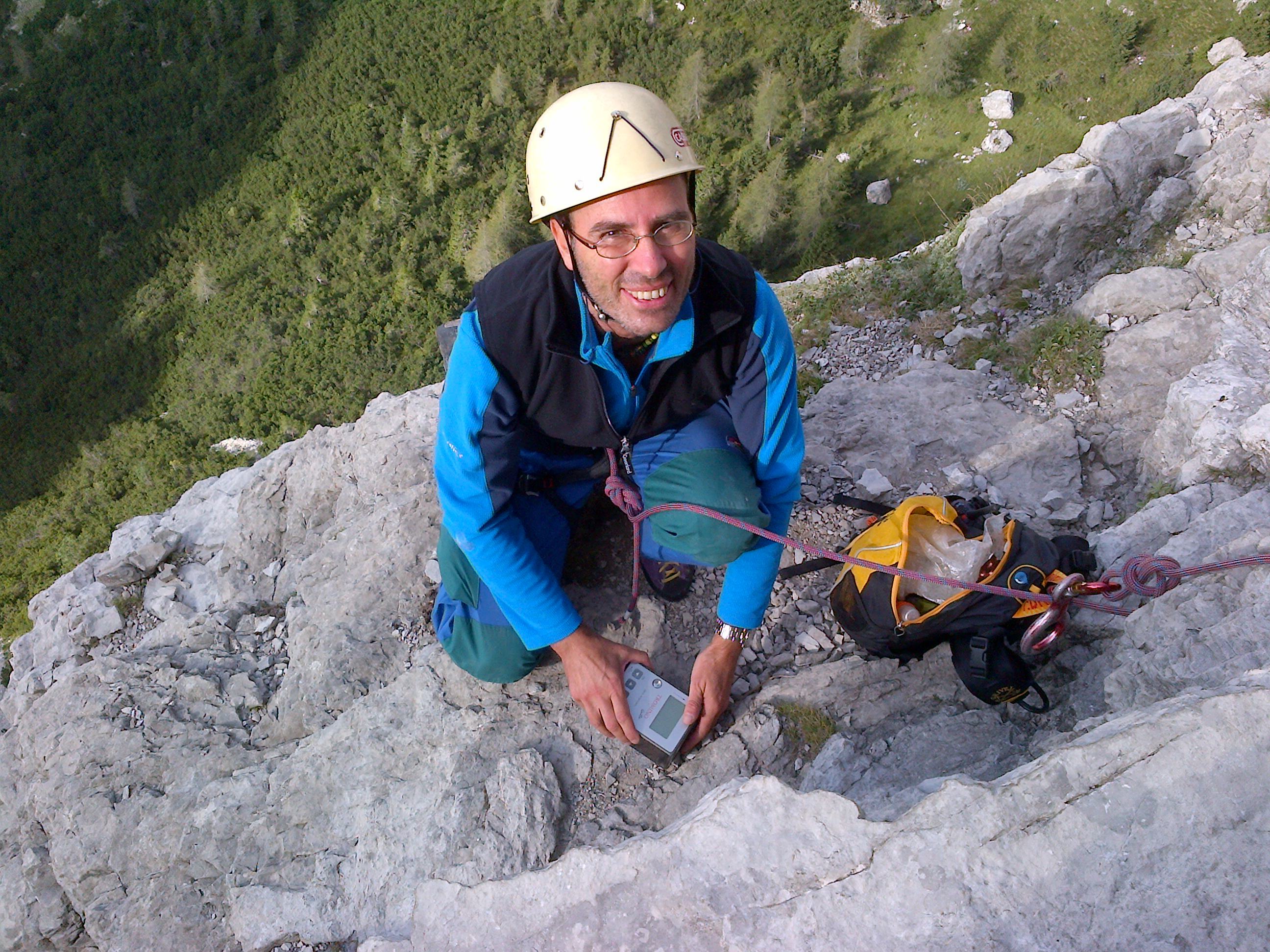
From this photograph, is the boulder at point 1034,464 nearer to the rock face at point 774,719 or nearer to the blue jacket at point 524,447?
the rock face at point 774,719

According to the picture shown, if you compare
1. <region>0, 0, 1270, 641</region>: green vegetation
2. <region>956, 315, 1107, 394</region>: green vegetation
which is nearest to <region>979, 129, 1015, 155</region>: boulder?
<region>0, 0, 1270, 641</region>: green vegetation

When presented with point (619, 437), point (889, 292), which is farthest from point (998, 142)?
point (619, 437)

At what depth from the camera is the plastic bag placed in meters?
3.08

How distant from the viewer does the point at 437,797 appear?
3.14 meters

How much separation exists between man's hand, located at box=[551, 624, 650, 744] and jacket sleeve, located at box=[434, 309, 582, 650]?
0.08 metres

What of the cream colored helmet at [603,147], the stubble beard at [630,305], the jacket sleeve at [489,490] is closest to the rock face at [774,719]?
the jacket sleeve at [489,490]

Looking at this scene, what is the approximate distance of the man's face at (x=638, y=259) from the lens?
2.31m

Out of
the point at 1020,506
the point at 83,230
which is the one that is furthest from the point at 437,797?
the point at 83,230

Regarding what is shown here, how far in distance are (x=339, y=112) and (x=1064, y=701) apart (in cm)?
3109

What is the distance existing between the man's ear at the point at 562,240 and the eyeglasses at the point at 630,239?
0.10 metres

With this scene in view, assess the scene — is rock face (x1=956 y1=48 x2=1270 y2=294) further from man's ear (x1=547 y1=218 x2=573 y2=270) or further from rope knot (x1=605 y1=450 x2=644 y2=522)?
man's ear (x1=547 y1=218 x2=573 y2=270)

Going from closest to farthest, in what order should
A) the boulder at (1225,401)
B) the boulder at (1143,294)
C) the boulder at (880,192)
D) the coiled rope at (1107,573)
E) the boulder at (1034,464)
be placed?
1. the coiled rope at (1107,573)
2. the boulder at (1225,401)
3. the boulder at (1034,464)
4. the boulder at (1143,294)
5. the boulder at (880,192)

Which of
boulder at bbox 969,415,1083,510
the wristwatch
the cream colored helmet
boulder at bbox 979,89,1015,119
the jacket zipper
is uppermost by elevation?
the cream colored helmet

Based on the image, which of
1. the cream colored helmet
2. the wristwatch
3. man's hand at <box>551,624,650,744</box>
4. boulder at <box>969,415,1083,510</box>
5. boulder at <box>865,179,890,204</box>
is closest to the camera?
the cream colored helmet
